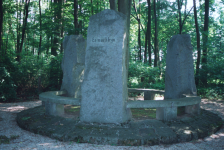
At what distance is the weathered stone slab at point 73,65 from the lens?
7.18 metres

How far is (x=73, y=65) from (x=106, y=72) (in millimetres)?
3087

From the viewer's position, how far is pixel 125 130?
405 centimetres

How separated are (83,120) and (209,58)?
12063mm

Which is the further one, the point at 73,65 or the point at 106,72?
the point at 73,65

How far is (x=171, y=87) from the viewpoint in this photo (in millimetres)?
6449

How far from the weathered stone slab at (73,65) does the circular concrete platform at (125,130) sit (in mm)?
2388

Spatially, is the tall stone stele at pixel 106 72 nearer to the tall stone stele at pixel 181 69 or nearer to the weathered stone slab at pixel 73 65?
the tall stone stele at pixel 181 69

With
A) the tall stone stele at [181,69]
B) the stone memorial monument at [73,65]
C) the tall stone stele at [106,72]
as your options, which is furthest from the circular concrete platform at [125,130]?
the stone memorial monument at [73,65]

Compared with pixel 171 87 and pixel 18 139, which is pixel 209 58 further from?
pixel 18 139

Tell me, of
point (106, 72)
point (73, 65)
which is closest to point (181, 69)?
point (106, 72)

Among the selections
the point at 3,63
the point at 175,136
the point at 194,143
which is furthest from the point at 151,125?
the point at 3,63

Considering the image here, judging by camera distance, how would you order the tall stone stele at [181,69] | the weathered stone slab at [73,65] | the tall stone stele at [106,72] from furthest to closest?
the weathered stone slab at [73,65], the tall stone stele at [181,69], the tall stone stele at [106,72]

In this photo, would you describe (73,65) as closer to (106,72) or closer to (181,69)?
(106,72)

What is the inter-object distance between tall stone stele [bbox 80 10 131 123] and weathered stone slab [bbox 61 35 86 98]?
2.69m
